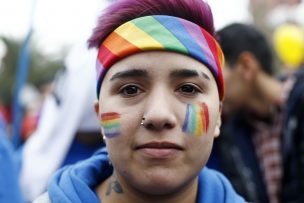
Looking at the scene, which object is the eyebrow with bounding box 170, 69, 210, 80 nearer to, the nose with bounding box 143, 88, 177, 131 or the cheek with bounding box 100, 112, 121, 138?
the nose with bounding box 143, 88, 177, 131

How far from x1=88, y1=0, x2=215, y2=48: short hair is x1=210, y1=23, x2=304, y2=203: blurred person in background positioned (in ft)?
5.20

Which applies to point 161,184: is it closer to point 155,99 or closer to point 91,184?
point 155,99

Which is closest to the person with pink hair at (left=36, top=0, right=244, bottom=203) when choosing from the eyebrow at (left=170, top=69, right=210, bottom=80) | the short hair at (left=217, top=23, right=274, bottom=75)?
the eyebrow at (left=170, top=69, right=210, bottom=80)

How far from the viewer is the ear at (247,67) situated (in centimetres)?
418

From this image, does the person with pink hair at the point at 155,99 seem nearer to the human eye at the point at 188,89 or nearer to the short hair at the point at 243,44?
the human eye at the point at 188,89

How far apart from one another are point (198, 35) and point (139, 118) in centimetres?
37

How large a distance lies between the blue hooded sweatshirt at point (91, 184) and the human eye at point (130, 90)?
1.26 ft

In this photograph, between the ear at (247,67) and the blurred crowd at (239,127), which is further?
A: the ear at (247,67)

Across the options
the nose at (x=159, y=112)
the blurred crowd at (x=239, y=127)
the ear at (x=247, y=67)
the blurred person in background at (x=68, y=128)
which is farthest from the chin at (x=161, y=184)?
the ear at (x=247, y=67)

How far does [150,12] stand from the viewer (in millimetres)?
2008

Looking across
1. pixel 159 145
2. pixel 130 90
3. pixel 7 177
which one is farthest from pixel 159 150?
pixel 7 177

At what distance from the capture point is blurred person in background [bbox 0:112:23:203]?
268 cm

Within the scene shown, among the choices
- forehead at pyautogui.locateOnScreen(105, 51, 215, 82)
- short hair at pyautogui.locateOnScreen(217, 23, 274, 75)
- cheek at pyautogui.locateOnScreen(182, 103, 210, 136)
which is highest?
forehead at pyautogui.locateOnScreen(105, 51, 215, 82)

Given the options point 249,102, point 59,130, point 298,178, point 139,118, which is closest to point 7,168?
point 59,130
